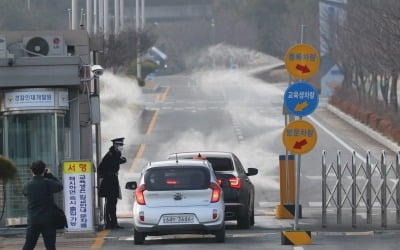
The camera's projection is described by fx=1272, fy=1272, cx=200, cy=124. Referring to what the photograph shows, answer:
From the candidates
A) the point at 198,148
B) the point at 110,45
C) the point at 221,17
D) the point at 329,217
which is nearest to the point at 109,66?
the point at 110,45

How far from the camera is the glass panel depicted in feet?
77.9

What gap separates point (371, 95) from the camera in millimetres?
66875

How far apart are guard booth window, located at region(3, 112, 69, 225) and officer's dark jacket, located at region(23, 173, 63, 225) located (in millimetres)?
6233

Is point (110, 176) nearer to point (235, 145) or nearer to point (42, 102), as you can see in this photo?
point (42, 102)

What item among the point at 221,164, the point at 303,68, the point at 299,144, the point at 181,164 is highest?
the point at 303,68

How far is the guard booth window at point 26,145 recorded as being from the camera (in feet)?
77.9

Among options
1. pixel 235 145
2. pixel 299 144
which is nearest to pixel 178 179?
pixel 299 144

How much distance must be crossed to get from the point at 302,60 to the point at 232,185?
11.4 feet

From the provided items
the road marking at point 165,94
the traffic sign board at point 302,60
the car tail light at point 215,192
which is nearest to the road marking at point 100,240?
the car tail light at point 215,192

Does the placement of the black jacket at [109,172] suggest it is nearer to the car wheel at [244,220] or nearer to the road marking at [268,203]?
the car wheel at [244,220]

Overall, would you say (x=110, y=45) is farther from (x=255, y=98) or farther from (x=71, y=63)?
(x=71, y=63)

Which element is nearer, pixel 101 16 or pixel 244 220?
pixel 244 220

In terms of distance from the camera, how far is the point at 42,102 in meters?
23.3

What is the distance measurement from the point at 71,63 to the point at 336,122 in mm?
37439
